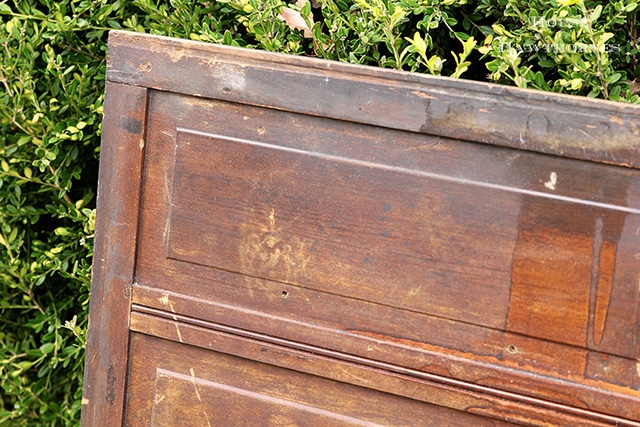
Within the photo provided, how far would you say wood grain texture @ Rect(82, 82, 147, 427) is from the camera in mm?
1572

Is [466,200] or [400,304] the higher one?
[466,200]

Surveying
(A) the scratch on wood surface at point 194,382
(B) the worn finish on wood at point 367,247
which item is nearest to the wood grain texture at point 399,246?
(B) the worn finish on wood at point 367,247

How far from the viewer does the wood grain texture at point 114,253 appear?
1.57 meters

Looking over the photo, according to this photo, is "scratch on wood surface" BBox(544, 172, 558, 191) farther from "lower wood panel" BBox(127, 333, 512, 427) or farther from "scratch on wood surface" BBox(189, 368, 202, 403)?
"scratch on wood surface" BBox(189, 368, 202, 403)

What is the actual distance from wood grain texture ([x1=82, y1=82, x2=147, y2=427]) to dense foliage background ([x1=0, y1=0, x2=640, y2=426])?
0.24 meters

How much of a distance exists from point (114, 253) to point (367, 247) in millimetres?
573

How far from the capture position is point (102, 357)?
66.1 inches

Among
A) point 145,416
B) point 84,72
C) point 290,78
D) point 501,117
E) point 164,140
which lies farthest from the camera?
point 84,72

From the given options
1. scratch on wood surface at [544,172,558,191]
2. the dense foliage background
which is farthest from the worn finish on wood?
the dense foliage background

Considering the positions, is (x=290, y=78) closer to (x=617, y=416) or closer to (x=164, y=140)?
(x=164, y=140)

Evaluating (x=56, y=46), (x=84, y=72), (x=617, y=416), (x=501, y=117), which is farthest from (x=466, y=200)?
(x=56, y=46)

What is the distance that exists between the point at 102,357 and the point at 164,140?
0.52 m

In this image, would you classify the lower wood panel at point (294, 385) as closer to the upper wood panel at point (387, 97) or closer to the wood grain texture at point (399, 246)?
the wood grain texture at point (399, 246)

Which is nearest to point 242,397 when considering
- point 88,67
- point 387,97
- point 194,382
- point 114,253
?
point 194,382
